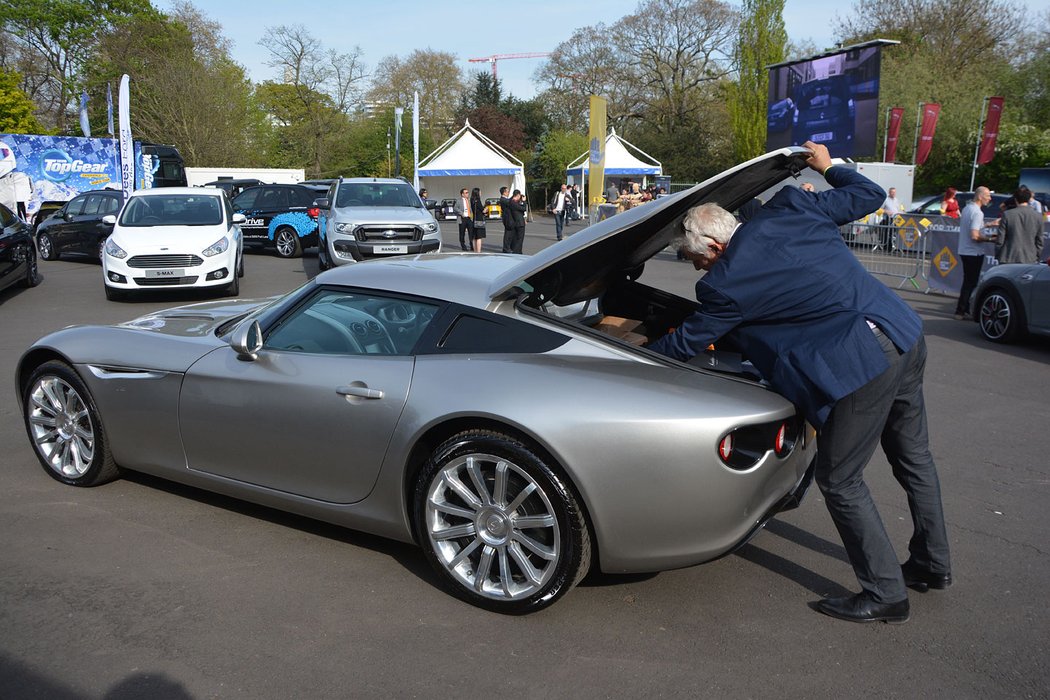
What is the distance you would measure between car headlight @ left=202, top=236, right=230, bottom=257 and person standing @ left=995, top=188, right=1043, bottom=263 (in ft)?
35.6

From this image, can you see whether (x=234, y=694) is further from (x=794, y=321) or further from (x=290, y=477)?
(x=794, y=321)

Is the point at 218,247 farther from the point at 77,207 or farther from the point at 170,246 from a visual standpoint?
the point at 77,207

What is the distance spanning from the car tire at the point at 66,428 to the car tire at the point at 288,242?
15178 millimetres

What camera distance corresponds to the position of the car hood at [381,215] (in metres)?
14.6

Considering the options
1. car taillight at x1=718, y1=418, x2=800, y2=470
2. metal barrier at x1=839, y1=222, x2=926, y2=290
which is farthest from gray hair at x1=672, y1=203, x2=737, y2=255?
metal barrier at x1=839, y1=222, x2=926, y2=290

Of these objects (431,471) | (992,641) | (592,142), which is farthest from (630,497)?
(592,142)

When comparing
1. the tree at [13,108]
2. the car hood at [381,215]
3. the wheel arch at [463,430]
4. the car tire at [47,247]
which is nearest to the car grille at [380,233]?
the car hood at [381,215]

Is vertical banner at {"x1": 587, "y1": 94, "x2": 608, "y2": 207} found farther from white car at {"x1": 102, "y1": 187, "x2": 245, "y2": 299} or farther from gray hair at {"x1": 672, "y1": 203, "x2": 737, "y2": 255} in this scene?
gray hair at {"x1": 672, "y1": 203, "x2": 737, "y2": 255}

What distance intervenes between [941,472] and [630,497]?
10.1ft

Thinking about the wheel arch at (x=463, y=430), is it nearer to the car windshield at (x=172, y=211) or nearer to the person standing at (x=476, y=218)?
the car windshield at (x=172, y=211)

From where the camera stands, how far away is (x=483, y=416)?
3.27 m

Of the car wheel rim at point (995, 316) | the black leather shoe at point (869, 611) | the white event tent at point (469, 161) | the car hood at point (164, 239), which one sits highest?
the white event tent at point (469, 161)

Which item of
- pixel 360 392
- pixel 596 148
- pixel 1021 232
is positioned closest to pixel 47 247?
pixel 596 148

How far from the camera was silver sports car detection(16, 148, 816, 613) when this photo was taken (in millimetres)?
3102
